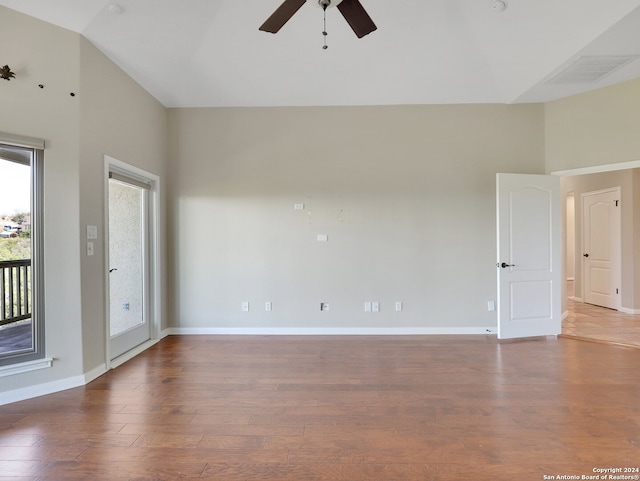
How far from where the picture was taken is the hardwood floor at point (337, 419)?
5.84ft

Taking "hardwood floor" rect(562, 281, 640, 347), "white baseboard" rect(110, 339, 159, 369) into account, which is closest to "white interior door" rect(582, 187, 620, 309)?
"hardwood floor" rect(562, 281, 640, 347)

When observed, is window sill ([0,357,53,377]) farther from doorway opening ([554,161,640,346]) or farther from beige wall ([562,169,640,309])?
beige wall ([562,169,640,309])

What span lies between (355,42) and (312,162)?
4.78 ft

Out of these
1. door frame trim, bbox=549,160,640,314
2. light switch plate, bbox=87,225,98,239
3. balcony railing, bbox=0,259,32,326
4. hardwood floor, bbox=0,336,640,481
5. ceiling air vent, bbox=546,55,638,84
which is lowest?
hardwood floor, bbox=0,336,640,481

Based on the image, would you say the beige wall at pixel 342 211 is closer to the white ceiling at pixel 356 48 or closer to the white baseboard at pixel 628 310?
the white ceiling at pixel 356 48

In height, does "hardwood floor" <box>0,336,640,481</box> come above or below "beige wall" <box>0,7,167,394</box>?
below

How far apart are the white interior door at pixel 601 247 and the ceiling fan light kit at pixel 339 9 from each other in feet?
19.3

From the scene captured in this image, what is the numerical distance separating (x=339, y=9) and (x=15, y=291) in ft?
11.1

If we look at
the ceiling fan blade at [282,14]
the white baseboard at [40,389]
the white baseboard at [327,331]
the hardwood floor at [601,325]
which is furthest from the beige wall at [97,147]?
the hardwood floor at [601,325]

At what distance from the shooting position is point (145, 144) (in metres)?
3.74

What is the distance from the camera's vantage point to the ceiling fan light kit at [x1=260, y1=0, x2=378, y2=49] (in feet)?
6.53

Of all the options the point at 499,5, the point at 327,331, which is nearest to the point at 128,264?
the point at 327,331

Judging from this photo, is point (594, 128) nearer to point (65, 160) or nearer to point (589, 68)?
point (589, 68)

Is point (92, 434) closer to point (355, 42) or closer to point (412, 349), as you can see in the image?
point (412, 349)
